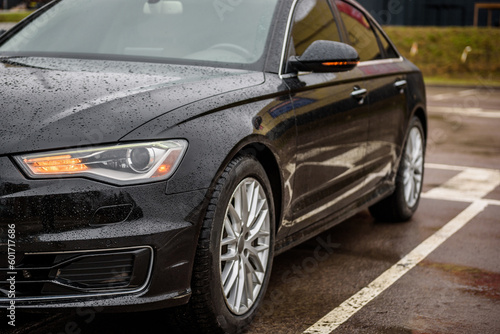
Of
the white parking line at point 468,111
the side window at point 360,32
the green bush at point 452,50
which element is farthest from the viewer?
the green bush at point 452,50

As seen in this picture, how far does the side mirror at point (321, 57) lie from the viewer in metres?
3.98

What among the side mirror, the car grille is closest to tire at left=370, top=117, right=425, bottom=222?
the side mirror

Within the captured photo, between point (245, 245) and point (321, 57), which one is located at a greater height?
point (321, 57)

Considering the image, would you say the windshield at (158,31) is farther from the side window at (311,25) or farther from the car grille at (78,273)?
the car grille at (78,273)

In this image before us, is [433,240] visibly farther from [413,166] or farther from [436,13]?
[436,13]

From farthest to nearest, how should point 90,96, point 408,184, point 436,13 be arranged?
point 436,13 → point 408,184 → point 90,96

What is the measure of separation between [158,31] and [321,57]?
90 cm

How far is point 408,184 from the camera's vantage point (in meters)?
6.03

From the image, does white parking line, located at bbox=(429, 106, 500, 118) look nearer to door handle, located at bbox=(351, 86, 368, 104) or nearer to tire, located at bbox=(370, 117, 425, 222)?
tire, located at bbox=(370, 117, 425, 222)

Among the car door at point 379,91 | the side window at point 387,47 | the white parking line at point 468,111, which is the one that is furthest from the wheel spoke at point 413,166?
the white parking line at point 468,111

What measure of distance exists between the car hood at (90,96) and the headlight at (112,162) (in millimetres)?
39

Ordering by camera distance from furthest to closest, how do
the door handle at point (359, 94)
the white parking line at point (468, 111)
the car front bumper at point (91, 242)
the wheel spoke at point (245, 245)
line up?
the white parking line at point (468, 111)
the door handle at point (359, 94)
the wheel spoke at point (245, 245)
the car front bumper at point (91, 242)

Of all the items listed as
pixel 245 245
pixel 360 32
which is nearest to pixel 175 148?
pixel 245 245

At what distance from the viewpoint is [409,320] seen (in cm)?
375
